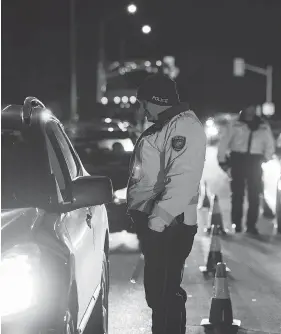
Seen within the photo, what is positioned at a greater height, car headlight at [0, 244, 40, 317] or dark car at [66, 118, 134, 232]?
car headlight at [0, 244, 40, 317]

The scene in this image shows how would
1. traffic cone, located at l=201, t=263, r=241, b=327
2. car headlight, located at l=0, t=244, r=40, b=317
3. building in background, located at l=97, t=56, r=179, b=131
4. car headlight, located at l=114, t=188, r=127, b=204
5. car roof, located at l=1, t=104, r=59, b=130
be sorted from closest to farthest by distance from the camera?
car headlight, located at l=0, t=244, r=40, b=317
car roof, located at l=1, t=104, r=59, b=130
traffic cone, located at l=201, t=263, r=241, b=327
car headlight, located at l=114, t=188, r=127, b=204
building in background, located at l=97, t=56, r=179, b=131

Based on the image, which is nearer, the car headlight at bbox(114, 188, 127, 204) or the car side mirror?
the car side mirror

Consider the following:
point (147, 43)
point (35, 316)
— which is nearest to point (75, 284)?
point (35, 316)

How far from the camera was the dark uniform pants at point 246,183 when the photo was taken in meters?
12.0

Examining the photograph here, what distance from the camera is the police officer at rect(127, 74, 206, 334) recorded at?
5168 mm

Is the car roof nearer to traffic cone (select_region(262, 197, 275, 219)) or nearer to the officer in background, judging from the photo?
the officer in background

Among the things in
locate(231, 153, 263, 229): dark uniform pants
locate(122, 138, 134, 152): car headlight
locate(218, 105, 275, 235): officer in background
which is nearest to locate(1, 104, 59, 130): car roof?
locate(218, 105, 275, 235): officer in background

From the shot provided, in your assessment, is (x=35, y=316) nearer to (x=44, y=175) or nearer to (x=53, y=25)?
(x=44, y=175)

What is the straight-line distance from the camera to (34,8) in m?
43.7

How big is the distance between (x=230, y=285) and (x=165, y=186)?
11.9 feet

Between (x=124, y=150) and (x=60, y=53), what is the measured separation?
124ft

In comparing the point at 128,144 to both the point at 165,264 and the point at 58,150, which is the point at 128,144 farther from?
Result: the point at 58,150

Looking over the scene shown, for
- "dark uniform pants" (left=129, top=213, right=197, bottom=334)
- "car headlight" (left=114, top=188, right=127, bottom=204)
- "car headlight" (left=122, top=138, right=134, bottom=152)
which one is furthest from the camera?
"car headlight" (left=122, top=138, right=134, bottom=152)

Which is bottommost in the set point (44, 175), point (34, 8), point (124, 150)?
point (124, 150)
